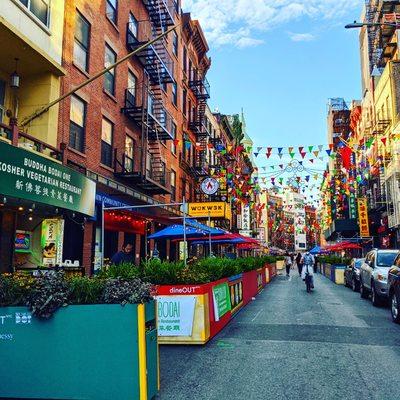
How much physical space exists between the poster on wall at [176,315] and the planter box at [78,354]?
333 centimetres

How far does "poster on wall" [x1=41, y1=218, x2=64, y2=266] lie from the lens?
12891 mm

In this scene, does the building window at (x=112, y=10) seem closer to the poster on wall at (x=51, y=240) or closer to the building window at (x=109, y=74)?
the building window at (x=109, y=74)

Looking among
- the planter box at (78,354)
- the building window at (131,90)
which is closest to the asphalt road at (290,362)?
the planter box at (78,354)

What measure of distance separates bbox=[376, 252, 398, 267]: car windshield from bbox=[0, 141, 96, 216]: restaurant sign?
403 inches

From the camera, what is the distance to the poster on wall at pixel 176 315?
8406 mm

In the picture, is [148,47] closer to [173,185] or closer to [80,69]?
[80,69]

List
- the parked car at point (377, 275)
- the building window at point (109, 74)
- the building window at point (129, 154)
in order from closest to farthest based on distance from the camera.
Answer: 1. the parked car at point (377, 275)
2. the building window at point (109, 74)
3. the building window at point (129, 154)

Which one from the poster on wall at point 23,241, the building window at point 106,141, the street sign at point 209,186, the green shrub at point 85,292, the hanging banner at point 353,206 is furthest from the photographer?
the hanging banner at point 353,206

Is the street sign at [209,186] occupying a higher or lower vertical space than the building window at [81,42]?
lower

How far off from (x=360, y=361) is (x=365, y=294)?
11007mm

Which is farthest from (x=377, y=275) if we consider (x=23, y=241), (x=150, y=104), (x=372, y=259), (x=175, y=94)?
(x=175, y=94)

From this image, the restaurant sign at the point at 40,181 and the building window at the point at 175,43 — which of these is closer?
the restaurant sign at the point at 40,181

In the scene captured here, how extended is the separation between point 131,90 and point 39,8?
7.76 metres

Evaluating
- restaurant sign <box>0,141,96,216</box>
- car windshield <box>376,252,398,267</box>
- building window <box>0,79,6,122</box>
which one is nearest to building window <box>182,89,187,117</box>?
building window <box>0,79,6,122</box>
